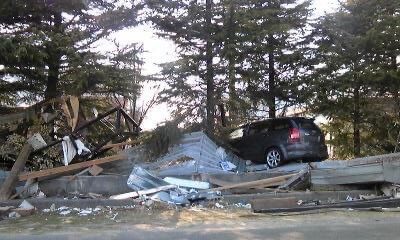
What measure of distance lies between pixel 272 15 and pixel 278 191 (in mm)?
9276

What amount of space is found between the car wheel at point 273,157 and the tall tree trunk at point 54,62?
766cm

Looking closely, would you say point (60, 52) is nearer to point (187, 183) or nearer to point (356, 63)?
point (187, 183)

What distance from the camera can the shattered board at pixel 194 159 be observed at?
15.8m

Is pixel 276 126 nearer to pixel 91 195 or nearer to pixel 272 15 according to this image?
pixel 272 15

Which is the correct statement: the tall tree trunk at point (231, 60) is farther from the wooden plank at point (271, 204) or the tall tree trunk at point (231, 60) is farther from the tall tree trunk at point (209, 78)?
the wooden plank at point (271, 204)

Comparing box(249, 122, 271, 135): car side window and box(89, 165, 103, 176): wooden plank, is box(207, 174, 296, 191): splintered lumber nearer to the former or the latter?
box(249, 122, 271, 135): car side window

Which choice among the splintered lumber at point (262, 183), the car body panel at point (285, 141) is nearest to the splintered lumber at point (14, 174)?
the splintered lumber at point (262, 183)

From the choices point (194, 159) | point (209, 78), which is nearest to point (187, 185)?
point (194, 159)

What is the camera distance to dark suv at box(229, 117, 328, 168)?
16656 millimetres

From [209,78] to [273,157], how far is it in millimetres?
4302

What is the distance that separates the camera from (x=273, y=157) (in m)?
17.3

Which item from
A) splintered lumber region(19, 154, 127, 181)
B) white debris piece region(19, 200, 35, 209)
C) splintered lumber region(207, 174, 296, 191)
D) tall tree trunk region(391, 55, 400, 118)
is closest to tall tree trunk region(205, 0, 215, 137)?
splintered lumber region(19, 154, 127, 181)

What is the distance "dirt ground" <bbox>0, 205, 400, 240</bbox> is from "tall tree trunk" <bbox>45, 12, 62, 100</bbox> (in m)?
5.98

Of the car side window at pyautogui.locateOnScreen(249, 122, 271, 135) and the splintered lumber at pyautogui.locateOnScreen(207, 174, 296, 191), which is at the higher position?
the car side window at pyautogui.locateOnScreen(249, 122, 271, 135)
